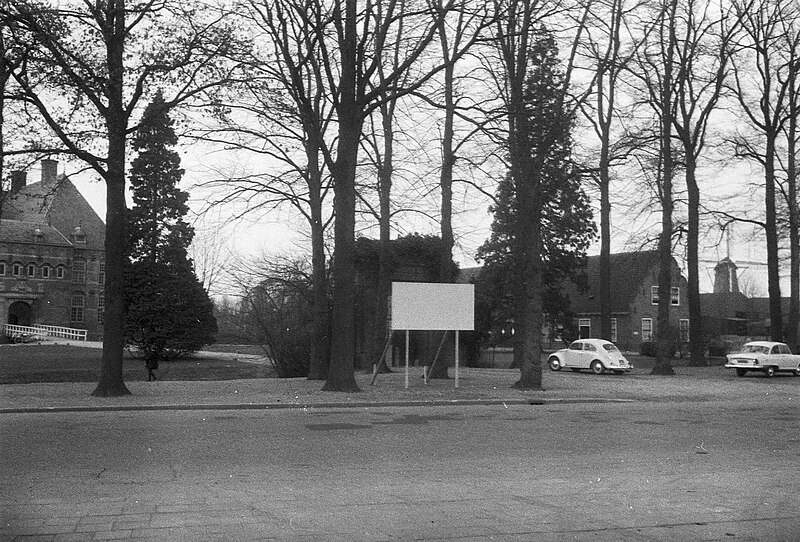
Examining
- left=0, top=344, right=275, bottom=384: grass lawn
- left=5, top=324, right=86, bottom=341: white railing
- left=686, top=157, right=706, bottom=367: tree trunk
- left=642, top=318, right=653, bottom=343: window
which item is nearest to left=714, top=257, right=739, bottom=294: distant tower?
left=642, top=318, right=653, bottom=343: window

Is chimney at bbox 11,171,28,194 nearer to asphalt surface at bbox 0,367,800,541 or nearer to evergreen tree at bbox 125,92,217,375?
asphalt surface at bbox 0,367,800,541

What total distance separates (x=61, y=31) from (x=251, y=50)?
181 inches

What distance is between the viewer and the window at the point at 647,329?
223 ft

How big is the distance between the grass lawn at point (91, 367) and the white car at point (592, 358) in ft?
48.1

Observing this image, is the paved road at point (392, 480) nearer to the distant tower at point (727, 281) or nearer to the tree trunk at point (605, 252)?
the tree trunk at point (605, 252)

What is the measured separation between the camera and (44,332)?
6569 centimetres

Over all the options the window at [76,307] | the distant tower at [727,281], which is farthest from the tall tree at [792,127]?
the window at [76,307]

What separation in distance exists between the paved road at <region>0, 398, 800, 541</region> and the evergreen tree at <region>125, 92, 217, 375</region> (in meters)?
27.1

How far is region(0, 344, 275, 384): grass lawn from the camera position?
35.1 m

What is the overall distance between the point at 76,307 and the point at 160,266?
33.9m

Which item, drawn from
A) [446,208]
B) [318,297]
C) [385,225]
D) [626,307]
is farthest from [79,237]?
[446,208]

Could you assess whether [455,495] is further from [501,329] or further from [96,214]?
[96,214]

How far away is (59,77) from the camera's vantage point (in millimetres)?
18297

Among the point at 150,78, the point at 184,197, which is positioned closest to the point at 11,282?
the point at 184,197
